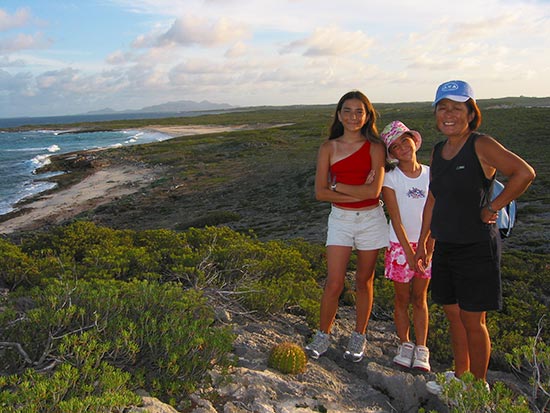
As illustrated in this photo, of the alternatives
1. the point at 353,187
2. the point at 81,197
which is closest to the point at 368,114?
the point at 353,187

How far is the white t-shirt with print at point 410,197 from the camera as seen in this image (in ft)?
12.2

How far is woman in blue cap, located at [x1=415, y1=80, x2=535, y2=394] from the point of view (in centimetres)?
294

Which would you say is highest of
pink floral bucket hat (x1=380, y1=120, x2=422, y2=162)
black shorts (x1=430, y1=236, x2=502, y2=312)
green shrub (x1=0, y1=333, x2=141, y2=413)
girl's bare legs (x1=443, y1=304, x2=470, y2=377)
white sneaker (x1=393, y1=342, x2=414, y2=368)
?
pink floral bucket hat (x1=380, y1=120, x2=422, y2=162)

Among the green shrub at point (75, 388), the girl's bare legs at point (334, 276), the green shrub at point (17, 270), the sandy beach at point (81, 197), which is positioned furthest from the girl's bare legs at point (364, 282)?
the sandy beach at point (81, 197)

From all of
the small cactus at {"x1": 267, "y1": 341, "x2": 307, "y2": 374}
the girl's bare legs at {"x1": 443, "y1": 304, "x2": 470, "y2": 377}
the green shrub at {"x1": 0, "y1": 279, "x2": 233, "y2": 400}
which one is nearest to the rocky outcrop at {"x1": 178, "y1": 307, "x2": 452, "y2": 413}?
the small cactus at {"x1": 267, "y1": 341, "x2": 307, "y2": 374}

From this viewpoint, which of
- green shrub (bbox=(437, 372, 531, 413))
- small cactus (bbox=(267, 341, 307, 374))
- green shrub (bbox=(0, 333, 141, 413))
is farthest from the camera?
small cactus (bbox=(267, 341, 307, 374))

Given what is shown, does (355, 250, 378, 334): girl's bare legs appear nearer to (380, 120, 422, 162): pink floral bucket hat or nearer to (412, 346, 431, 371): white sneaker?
(412, 346, 431, 371): white sneaker

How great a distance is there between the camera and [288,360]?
353 cm

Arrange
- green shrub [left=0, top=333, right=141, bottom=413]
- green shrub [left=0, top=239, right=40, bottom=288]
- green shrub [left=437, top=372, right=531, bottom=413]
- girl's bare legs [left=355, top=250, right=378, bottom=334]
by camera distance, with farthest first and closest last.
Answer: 1. green shrub [left=0, top=239, right=40, bottom=288]
2. girl's bare legs [left=355, top=250, right=378, bottom=334]
3. green shrub [left=437, top=372, right=531, bottom=413]
4. green shrub [left=0, top=333, right=141, bottom=413]

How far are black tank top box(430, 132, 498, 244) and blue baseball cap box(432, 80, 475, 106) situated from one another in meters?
0.26

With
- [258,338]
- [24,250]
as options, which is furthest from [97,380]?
[24,250]

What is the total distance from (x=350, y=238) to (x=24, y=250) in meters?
5.62

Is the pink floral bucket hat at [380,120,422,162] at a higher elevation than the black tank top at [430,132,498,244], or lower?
higher

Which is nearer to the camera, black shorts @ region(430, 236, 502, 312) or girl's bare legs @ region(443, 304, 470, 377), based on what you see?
black shorts @ region(430, 236, 502, 312)
